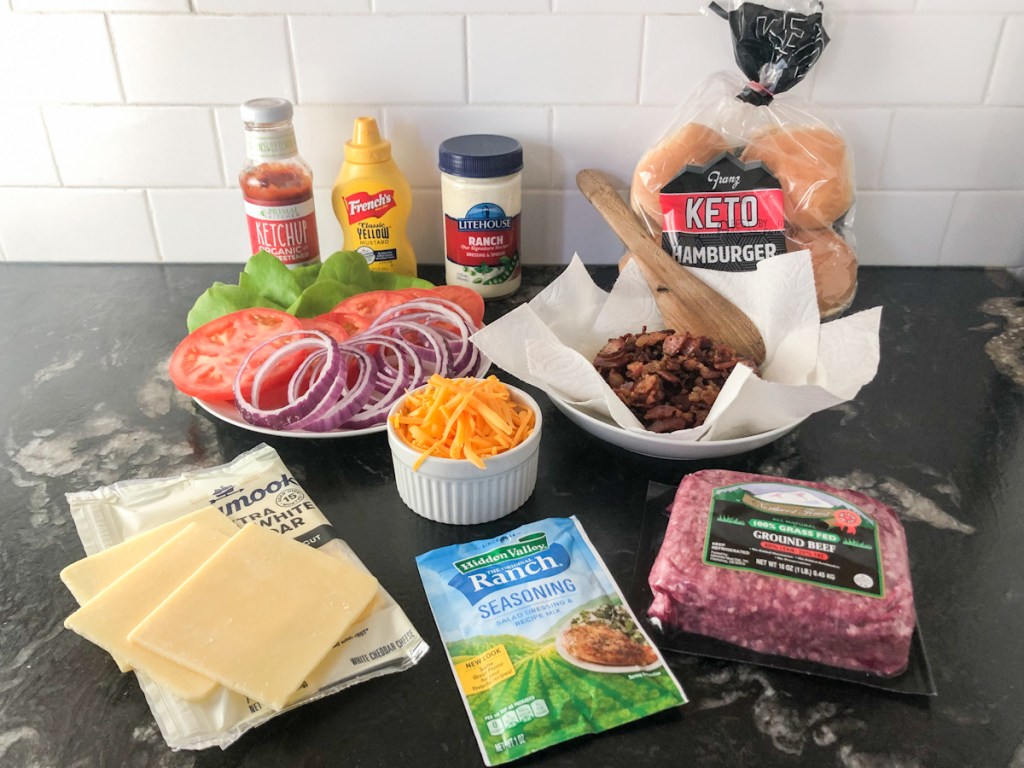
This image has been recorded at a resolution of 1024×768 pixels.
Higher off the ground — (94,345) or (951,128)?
(951,128)

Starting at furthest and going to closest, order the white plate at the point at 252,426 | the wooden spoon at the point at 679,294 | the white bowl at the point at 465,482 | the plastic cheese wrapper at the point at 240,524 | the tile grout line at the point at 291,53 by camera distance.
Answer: the tile grout line at the point at 291,53
the wooden spoon at the point at 679,294
the white plate at the point at 252,426
the white bowl at the point at 465,482
the plastic cheese wrapper at the point at 240,524

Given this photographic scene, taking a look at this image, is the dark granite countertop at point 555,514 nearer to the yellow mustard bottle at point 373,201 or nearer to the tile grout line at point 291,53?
the yellow mustard bottle at point 373,201

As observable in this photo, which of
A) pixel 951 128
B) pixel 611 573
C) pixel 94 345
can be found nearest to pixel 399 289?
pixel 94 345

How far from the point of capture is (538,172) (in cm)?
118

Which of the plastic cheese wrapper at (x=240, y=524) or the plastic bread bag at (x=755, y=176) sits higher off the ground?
the plastic bread bag at (x=755, y=176)

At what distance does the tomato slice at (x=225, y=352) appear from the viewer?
89 cm

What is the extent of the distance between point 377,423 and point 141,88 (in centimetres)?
62

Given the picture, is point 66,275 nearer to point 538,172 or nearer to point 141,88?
point 141,88

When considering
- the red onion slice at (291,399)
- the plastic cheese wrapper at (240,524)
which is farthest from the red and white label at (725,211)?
the plastic cheese wrapper at (240,524)

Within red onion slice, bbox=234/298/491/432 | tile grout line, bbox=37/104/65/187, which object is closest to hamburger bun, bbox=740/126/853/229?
red onion slice, bbox=234/298/491/432

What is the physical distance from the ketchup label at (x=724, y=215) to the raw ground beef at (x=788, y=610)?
486mm

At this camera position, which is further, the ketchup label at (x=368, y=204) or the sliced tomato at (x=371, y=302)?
the ketchup label at (x=368, y=204)

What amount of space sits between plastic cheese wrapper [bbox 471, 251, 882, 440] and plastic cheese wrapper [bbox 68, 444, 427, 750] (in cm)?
25

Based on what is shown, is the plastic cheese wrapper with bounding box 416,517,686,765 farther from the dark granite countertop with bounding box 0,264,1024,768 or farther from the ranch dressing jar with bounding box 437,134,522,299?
the ranch dressing jar with bounding box 437,134,522,299
